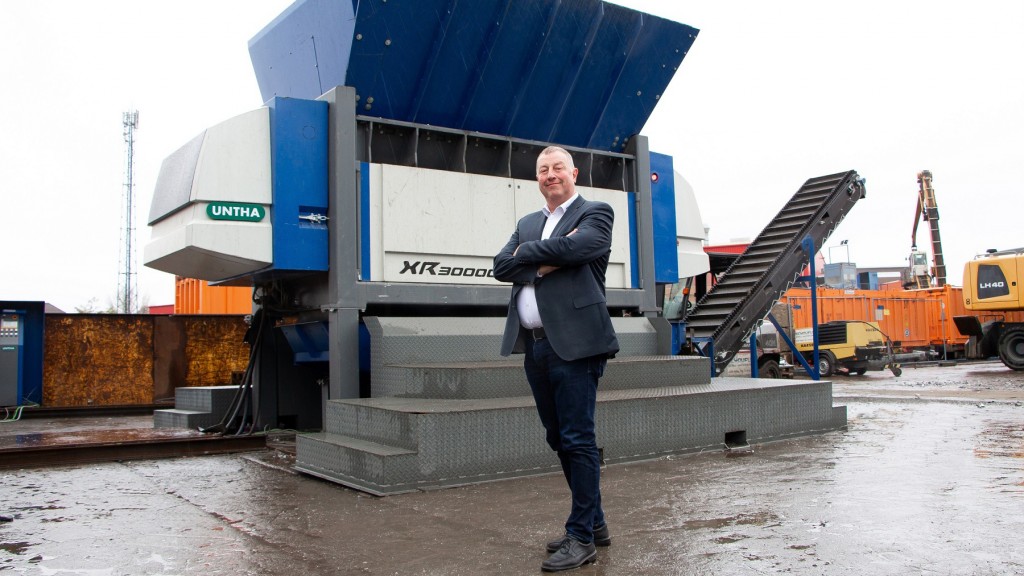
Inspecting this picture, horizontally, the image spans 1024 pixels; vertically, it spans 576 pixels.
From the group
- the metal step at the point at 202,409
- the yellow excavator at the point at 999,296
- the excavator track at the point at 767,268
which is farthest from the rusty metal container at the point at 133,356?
the yellow excavator at the point at 999,296

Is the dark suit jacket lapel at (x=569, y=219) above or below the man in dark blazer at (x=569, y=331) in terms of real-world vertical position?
above

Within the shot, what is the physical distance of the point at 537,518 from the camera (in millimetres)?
3842

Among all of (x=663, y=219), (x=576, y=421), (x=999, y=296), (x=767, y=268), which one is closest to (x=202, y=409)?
(x=663, y=219)

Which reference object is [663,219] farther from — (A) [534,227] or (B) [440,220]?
(A) [534,227]

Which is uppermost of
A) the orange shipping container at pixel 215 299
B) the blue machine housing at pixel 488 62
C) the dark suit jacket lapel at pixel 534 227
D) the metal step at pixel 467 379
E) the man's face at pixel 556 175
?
the blue machine housing at pixel 488 62

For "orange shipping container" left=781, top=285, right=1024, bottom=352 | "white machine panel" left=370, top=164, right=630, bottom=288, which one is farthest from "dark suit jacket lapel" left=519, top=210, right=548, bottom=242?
"orange shipping container" left=781, top=285, right=1024, bottom=352

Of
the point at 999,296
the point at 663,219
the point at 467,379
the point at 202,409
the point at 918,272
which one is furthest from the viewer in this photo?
the point at 918,272

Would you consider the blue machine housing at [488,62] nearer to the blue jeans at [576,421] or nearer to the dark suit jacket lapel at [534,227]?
the dark suit jacket lapel at [534,227]

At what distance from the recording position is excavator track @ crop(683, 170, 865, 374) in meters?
10.3

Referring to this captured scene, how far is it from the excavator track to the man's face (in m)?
6.70

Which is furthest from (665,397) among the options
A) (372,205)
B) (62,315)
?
(62,315)

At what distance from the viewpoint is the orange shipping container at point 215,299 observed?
14641 millimetres

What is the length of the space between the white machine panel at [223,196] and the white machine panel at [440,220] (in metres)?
0.87

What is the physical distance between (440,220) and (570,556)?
416 cm
